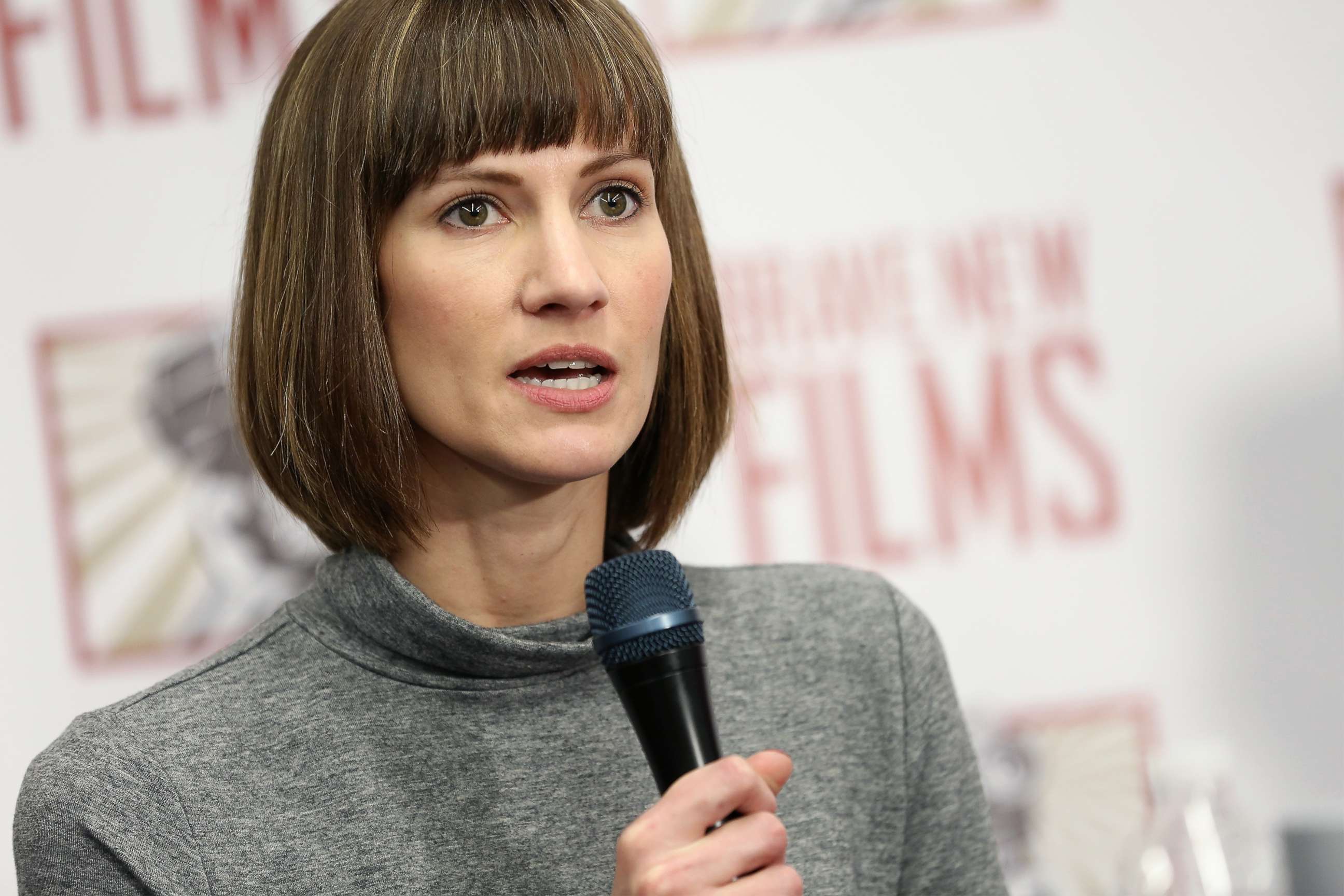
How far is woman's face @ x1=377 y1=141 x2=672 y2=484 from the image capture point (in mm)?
1044

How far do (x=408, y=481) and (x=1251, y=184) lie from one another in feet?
4.89

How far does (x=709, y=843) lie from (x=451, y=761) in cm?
39

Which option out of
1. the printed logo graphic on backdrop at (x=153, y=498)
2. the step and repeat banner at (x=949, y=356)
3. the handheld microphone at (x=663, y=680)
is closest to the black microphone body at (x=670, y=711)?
the handheld microphone at (x=663, y=680)

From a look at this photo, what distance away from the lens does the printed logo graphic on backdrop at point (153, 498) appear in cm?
194

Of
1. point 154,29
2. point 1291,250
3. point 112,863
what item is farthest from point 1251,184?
point 112,863

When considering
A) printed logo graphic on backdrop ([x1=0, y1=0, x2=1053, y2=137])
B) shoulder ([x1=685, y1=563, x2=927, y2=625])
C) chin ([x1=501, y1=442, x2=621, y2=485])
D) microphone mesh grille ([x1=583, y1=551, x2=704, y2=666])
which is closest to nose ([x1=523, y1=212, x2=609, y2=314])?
chin ([x1=501, y1=442, x2=621, y2=485])

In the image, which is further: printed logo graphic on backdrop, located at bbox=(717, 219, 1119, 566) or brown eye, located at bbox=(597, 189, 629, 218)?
printed logo graphic on backdrop, located at bbox=(717, 219, 1119, 566)

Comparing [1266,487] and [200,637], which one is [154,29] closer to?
[200,637]

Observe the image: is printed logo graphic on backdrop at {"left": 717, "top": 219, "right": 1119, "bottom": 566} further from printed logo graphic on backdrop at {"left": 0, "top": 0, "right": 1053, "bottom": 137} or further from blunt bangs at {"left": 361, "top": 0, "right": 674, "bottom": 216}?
blunt bangs at {"left": 361, "top": 0, "right": 674, "bottom": 216}

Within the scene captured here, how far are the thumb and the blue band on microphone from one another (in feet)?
0.30

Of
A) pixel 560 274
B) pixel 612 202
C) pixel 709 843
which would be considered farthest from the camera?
pixel 612 202

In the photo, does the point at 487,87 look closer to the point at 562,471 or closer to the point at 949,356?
the point at 562,471

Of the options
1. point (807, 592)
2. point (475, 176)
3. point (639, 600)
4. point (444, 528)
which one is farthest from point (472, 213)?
point (807, 592)

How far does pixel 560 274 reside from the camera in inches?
40.4
